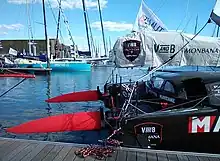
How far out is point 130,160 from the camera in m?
3.97

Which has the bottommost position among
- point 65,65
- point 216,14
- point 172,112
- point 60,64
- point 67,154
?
point 67,154

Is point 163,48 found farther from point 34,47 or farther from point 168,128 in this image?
point 34,47

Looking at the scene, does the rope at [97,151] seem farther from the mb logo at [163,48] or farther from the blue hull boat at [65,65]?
the blue hull boat at [65,65]

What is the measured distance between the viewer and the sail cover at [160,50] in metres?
7.03

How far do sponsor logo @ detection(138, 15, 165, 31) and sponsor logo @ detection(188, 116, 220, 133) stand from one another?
151 inches

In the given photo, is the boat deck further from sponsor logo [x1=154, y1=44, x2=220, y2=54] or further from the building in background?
the building in background

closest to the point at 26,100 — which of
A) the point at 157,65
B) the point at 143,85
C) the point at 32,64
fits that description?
the point at 143,85

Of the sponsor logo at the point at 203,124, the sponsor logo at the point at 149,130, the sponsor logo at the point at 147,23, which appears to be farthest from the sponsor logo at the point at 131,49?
the sponsor logo at the point at 203,124

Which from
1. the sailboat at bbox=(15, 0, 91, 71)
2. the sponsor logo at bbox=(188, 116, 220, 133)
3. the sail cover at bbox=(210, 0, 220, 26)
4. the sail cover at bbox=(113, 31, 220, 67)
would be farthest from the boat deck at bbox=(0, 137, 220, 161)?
the sailboat at bbox=(15, 0, 91, 71)

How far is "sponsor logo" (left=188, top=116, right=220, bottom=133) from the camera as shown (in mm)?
5445

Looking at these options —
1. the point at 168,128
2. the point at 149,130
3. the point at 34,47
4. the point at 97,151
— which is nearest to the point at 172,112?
the point at 168,128

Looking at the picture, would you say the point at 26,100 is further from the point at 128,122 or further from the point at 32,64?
the point at 32,64

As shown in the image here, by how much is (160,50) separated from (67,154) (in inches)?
158

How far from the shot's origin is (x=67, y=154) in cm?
416
